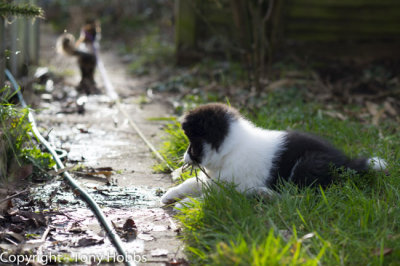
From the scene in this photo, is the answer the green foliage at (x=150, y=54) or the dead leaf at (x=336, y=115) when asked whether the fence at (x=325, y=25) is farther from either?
the dead leaf at (x=336, y=115)

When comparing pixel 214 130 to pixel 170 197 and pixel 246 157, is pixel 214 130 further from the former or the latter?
pixel 170 197

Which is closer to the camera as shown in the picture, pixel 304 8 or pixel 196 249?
pixel 196 249

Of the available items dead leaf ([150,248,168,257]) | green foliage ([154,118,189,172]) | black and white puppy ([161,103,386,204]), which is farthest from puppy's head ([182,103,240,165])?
green foliage ([154,118,189,172])

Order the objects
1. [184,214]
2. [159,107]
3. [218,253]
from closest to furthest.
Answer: [218,253] → [184,214] → [159,107]

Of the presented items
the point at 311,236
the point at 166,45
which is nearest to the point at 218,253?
the point at 311,236

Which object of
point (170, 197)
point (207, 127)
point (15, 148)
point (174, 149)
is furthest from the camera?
point (174, 149)

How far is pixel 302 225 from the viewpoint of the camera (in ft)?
9.53

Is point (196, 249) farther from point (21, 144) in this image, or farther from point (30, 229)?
point (21, 144)

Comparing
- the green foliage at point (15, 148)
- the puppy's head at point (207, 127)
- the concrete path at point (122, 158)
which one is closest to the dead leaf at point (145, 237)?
the concrete path at point (122, 158)

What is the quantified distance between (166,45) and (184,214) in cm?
904

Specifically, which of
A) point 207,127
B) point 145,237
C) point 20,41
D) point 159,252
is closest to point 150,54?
point 20,41

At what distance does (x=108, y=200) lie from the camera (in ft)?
12.1

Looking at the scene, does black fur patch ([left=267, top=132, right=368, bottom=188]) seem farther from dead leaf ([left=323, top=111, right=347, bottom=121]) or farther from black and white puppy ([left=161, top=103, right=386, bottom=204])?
dead leaf ([left=323, top=111, right=347, bottom=121])

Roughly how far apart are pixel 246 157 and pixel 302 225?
2.34ft
